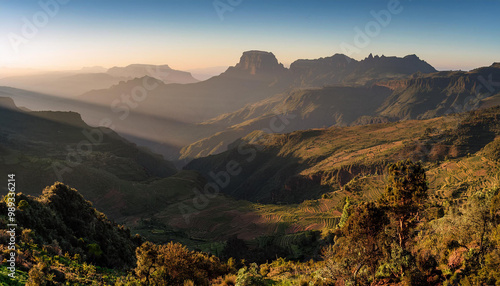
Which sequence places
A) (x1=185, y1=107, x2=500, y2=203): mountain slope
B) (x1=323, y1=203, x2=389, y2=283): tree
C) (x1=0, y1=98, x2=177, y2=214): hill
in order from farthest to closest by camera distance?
(x1=185, y1=107, x2=500, y2=203): mountain slope < (x1=0, y1=98, x2=177, y2=214): hill < (x1=323, y1=203, x2=389, y2=283): tree

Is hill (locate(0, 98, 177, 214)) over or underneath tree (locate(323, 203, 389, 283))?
underneath

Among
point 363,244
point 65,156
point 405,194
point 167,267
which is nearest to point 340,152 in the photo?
point 405,194

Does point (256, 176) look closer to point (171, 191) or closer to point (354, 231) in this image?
point (171, 191)

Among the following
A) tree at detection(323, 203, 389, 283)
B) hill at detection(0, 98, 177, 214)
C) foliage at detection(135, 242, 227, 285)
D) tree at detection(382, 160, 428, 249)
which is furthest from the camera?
hill at detection(0, 98, 177, 214)

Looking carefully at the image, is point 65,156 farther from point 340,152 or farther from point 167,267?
point 340,152

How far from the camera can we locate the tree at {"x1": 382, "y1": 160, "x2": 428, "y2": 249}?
799 inches

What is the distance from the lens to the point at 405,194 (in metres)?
20.4

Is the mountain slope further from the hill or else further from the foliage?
the foliage

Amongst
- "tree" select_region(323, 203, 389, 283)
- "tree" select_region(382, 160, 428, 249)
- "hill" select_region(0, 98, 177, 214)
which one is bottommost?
"hill" select_region(0, 98, 177, 214)

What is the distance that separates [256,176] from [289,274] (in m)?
142

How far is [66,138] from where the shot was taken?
554 ft

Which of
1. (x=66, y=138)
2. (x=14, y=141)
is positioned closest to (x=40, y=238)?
(x=14, y=141)

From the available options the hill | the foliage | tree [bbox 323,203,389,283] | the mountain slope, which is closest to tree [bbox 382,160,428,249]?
tree [bbox 323,203,389,283]

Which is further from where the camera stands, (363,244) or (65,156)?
(65,156)
